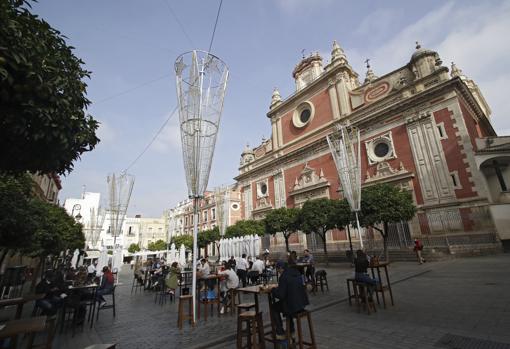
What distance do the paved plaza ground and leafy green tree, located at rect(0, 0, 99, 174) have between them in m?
3.70

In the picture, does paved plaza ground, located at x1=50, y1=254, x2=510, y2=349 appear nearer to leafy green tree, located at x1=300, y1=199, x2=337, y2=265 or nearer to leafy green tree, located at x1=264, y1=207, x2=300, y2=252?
leafy green tree, located at x1=300, y1=199, x2=337, y2=265

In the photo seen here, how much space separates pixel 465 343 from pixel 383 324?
4.45 ft

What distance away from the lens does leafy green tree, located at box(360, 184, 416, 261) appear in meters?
14.5

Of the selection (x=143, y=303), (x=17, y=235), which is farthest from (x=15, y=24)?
(x=143, y=303)

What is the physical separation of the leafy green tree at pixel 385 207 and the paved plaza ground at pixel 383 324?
6.52 meters

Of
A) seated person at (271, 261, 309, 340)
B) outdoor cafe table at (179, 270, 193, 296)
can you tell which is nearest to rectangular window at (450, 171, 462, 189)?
outdoor cafe table at (179, 270, 193, 296)

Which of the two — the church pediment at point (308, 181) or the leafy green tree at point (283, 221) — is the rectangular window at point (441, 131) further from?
the leafy green tree at point (283, 221)

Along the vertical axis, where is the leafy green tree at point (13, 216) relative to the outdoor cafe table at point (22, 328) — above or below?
above

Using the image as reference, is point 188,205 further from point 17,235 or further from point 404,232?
point 17,235

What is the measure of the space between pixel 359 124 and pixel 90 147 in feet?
69.0

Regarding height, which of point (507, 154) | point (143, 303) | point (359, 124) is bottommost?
point (143, 303)

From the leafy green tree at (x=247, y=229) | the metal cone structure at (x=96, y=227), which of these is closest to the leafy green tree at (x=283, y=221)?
the leafy green tree at (x=247, y=229)

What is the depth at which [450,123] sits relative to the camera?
16.9 m

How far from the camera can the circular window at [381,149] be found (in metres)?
20.2
